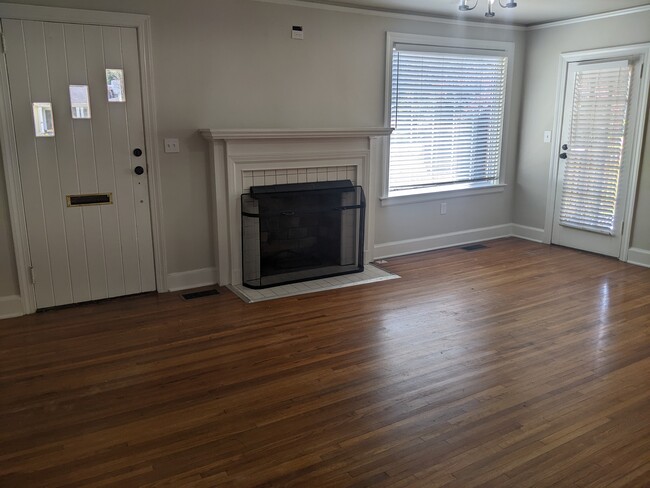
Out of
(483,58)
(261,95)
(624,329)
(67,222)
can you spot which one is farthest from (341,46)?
(624,329)

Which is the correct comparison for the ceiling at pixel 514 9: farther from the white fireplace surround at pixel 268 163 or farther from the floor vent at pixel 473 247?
the floor vent at pixel 473 247

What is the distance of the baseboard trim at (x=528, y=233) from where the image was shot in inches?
234

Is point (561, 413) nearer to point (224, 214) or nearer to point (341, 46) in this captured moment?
point (224, 214)

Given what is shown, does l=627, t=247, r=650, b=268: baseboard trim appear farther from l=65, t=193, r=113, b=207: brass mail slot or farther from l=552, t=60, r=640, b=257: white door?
l=65, t=193, r=113, b=207: brass mail slot

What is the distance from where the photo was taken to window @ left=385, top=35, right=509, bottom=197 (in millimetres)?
5117

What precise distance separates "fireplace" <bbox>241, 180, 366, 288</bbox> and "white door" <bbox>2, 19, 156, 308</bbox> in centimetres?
84

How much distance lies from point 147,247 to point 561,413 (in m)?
3.11

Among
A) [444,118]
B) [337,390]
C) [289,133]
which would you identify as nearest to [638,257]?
[444,118]

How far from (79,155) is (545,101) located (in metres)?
4.61

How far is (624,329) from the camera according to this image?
3.54m

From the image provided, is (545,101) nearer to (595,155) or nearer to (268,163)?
(595,155)

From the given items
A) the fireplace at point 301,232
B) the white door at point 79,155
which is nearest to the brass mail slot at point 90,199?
the white door at point 79,155

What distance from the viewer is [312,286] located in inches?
173

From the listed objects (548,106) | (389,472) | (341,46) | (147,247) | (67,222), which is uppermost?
(341,46)
